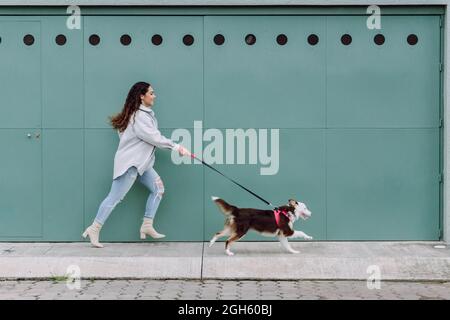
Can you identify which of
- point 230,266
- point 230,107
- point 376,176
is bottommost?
point 230,266

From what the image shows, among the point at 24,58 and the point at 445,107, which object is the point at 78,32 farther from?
the point at 445,107

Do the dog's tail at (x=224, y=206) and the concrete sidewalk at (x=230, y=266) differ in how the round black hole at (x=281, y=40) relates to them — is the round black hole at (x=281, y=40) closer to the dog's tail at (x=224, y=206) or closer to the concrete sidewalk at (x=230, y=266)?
the dog's tail at (x=224, y=206)

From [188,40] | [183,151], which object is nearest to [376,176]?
[183,151]

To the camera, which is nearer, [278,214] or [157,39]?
[278,214]

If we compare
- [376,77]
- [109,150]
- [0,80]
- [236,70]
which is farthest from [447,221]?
[0,80]

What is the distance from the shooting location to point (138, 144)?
374 inches

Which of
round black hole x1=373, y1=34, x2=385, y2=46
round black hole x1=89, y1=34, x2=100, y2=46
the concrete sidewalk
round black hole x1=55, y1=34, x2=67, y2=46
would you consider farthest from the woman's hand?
round black hole x1=373, y1=34, x2=385, y2=46

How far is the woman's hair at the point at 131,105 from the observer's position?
9.49 metres

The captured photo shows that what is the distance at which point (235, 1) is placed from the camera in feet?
32.2

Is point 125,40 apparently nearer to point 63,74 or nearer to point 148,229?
point 63,74

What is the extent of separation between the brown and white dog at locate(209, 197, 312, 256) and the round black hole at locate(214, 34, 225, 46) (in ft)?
6.54

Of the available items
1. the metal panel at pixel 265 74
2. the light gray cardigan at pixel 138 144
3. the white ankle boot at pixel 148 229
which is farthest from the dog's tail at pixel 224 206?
the metal panel at pixel 265 74

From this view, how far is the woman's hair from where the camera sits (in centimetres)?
949

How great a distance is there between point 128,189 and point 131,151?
16.8 inches
